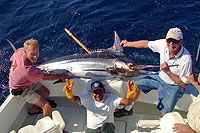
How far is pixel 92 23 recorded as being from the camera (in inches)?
230

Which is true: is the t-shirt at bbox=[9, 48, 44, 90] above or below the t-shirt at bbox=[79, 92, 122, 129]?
above

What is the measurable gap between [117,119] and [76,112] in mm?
647

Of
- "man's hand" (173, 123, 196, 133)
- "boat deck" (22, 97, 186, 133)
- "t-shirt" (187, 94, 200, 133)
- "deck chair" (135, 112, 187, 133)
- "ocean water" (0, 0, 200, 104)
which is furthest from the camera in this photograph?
"ocean water" (0, 0, 200, 104)

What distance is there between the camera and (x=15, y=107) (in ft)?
9.28

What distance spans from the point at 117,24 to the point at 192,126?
4.20 m

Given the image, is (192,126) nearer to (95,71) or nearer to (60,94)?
(95,71)

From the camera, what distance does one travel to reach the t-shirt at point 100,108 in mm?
2506

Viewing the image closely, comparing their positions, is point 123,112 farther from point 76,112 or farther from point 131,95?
point 76,112

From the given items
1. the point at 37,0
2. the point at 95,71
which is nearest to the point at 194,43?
the point at 95,71

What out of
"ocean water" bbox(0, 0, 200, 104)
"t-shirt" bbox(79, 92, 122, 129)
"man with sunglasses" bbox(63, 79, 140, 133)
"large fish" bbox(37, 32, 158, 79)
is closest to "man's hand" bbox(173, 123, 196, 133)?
"man with sunglasses" bbox(63, 79, 140, 133)

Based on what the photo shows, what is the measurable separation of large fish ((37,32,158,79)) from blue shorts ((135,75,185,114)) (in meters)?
0.24

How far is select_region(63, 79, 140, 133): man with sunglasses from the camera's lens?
2.43 metres

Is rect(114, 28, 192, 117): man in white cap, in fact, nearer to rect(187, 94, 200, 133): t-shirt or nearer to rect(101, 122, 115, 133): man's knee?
rect(101, 122, 115, 133): man's knee

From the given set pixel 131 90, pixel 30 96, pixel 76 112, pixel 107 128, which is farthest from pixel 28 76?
pixel 131 90
